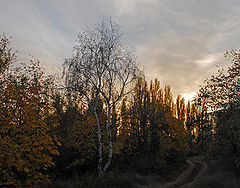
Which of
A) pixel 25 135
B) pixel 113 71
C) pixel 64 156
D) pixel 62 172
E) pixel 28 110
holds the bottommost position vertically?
pixel 62 172

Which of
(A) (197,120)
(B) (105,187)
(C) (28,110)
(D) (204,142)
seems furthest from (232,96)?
(C) (28,110)

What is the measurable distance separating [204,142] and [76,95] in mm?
11983

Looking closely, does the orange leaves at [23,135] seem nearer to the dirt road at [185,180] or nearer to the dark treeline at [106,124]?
the dark treeline at [106,124]

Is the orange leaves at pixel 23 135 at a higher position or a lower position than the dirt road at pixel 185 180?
higher

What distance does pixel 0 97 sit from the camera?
970cm

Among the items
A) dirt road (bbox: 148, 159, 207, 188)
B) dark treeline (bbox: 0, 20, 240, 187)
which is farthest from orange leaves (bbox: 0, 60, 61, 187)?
dirt road (bbox: 148, 159, 207, 188)

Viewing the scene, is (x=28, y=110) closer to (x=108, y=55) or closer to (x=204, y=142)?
(x=108, y=55)

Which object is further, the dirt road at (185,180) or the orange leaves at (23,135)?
the dirt road at (185,180)

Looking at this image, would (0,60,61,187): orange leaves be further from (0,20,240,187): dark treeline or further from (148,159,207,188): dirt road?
(148,159,207,188): dirt road

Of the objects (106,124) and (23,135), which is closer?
(23,135)

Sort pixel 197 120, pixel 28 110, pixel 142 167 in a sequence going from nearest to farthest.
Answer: pixel 28 110 < pixel 197 120 < pixel 142 167

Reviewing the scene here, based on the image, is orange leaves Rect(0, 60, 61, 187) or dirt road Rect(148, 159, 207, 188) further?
dirt road Rect(148, 159, 207, 188)

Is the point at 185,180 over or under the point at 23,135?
under

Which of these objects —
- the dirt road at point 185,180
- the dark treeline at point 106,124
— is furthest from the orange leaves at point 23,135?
the dirt road at point 185,180
